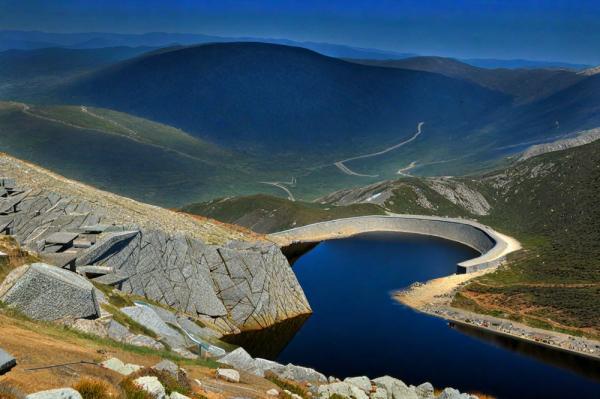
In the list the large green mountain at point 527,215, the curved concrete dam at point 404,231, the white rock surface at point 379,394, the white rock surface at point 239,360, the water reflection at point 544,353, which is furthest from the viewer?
the curved concrete dam at point 404,231

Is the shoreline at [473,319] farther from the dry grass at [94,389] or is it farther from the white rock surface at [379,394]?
the dry grass at [94,389]

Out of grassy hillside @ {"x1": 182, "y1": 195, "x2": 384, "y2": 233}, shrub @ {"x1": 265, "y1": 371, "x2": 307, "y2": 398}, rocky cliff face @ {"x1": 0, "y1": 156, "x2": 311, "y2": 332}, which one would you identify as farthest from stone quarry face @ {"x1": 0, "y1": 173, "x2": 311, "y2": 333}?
grassy hillside @ {"x1": 182, "y1": 195, "x2": 384, "y2": 233}

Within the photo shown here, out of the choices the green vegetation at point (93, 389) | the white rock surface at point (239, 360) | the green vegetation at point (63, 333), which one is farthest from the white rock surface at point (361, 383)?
the green vegetation at point (93, 389)

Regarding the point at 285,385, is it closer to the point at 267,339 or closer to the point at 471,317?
the point at 267,339

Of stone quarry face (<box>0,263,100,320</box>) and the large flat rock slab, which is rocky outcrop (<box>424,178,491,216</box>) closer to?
stone quarry face (<box>0,263,100,320</box>)

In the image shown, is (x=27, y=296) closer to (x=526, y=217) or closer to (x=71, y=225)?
(x=71, y=225)

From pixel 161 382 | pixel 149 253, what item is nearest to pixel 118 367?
pixel 161 382

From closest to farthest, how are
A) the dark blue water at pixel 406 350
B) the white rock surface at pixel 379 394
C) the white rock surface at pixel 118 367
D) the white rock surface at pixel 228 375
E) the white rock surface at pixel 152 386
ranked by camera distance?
the white rock surface at pixel 152 386, the white rock surface at pixel 118 367, the white rock surface at pixel 228 375, the white rock surface at pixel 379 394, the dark blue water at pixel 406 350
